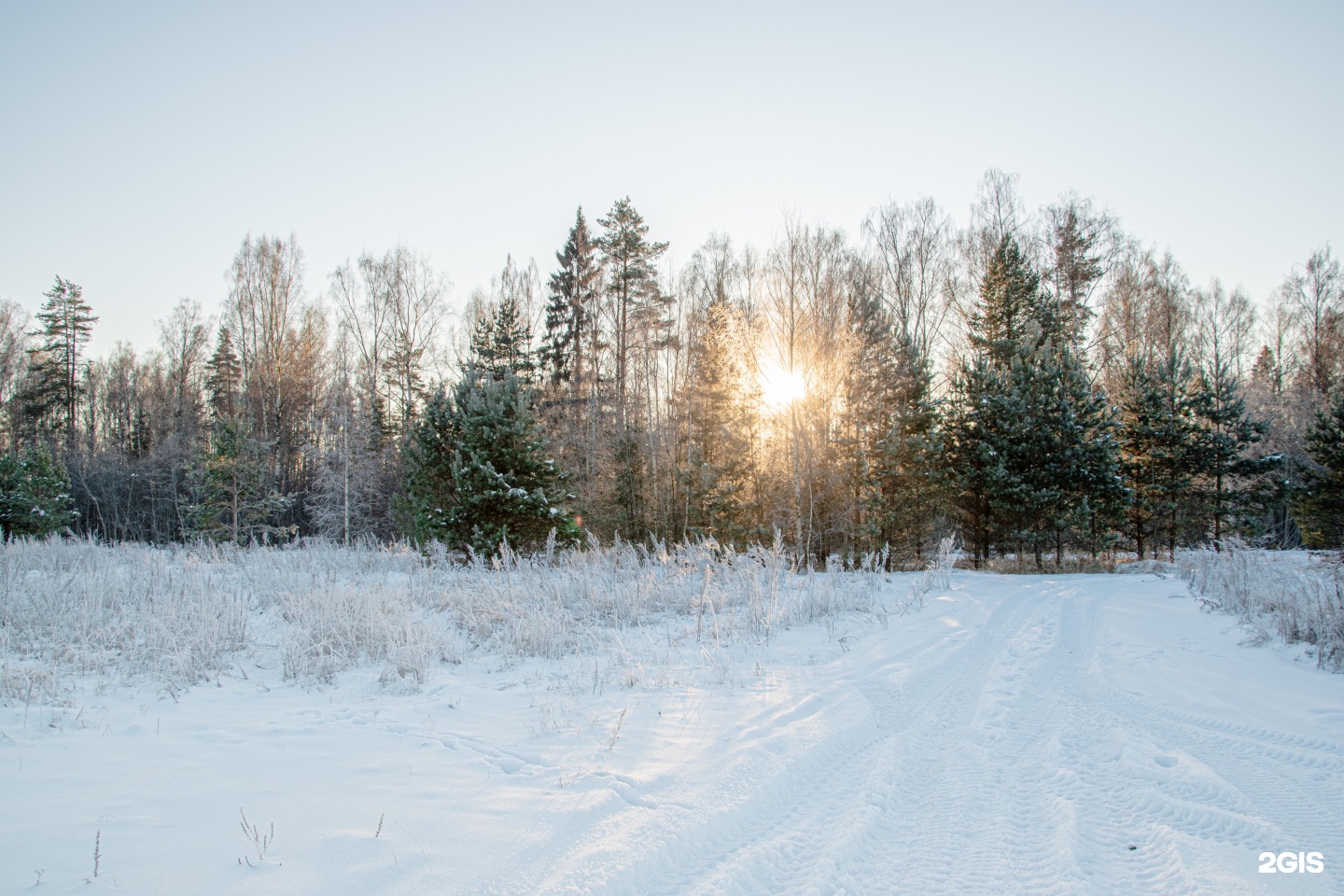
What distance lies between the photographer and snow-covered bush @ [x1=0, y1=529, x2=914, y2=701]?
18.4 feet

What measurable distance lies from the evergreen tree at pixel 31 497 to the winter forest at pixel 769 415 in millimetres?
106

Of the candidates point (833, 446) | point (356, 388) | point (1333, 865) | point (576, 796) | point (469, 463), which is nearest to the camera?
point (1333, 865)

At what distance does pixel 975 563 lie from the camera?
894 inches

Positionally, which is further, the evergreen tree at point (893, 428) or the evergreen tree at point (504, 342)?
the evergreen tree at point (504, 342)

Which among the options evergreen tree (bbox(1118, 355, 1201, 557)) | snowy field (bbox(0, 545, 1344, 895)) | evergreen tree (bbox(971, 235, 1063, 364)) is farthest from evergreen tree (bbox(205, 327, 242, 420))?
evergreen tree (bbox(1118, 355, 1201, 557))

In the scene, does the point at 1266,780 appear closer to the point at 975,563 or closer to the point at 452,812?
the point at 452,812

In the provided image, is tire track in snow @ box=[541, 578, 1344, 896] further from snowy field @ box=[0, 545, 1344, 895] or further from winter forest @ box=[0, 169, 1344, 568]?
winter forest @ box=[0, 169, 1344, 568]

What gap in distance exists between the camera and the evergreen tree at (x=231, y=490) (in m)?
23.5

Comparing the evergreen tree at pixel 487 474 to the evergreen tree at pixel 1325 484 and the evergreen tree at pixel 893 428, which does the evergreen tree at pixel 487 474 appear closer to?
the evergreen tree at pixel 893 428

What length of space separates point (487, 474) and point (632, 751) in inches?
473

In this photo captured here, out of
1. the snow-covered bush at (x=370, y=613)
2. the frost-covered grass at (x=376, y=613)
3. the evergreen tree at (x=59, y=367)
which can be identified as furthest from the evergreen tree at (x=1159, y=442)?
the evergreen tree at (x=59, y=367)

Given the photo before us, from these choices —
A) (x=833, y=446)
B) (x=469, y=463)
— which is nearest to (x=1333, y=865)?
(x=469, y=463)

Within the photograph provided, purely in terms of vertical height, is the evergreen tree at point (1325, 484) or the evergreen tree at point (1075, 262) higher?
the evergreen tree at point (1075, 262)

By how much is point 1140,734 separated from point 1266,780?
2.47 feet
